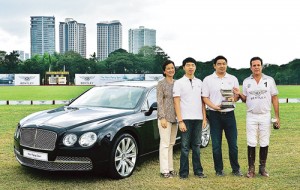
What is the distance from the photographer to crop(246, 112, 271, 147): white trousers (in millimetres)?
5715

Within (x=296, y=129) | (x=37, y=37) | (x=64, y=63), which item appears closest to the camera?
(x=296, y=129)

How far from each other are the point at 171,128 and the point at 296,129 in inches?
260

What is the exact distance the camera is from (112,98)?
269 inches

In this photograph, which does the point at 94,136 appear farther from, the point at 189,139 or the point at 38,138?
the point at 189,139

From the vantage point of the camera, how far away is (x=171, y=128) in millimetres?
5816

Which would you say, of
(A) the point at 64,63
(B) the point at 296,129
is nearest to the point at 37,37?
(A) the point at 64,63

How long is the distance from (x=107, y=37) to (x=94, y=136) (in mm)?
182611

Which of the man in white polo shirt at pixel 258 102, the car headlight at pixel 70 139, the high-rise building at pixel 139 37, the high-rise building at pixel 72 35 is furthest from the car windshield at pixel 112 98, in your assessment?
the high-rise building at pixel 72 35

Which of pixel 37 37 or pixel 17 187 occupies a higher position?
pixel 37 37

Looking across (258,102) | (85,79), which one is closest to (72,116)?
(258,102)

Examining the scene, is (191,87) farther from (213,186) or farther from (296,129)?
(296,129)

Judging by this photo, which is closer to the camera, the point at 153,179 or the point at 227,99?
the point at 227,99

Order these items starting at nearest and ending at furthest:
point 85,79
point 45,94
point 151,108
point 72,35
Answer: point 151,108
point 45,94
point 85,79
point 72,35

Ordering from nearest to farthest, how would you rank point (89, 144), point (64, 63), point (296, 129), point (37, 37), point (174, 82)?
point (89, 144) < point (174, 82) < point (296, 129) < point (64, 63) < point (37, 37)
